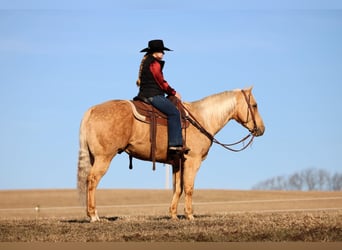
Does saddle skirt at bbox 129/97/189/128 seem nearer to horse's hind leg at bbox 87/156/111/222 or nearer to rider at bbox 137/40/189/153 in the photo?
rider at bbox 137/40/189/153

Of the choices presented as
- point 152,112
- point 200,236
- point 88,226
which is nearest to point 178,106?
point 152,112

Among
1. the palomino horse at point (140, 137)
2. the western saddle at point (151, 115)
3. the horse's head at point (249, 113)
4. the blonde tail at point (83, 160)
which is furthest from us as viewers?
the horse's head at point (249, 113)

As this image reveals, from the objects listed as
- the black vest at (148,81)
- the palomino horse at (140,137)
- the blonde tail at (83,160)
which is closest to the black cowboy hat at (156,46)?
the black vest at (148,81)

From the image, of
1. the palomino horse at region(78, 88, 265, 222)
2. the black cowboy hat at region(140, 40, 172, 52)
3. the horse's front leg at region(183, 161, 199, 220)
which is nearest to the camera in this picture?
the palomino horse at region(78, 88, 265, 222)

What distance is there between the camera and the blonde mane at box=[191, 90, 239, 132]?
16422 millimetres

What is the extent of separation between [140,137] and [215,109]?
201 cm

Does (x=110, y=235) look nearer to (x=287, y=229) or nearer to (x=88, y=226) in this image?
(x=88, y=226)

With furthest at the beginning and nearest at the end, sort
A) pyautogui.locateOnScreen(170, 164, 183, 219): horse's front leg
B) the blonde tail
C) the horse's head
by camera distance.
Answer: the horse's head
pyautogui.locateOnScreen(170, 164, 183, 219): horse's front leg
the blonde tail

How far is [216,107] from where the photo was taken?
650 inches

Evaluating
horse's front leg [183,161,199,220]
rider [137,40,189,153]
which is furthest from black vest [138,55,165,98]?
horse's front leg [183,161,199,220]

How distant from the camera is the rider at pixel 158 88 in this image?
15.3 metres

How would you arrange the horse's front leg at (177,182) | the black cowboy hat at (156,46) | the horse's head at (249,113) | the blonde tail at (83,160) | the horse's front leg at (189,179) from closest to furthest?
1. the blonde tail at (83,160)
2. the black cowboy hat at (156,46)
3. the horse's front leg at (189,179)
4. the horse's front leg at (177,182)
5. the horse's head at (249,113)

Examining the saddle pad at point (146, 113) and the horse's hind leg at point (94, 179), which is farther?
the saddle pad at point (146, 113)

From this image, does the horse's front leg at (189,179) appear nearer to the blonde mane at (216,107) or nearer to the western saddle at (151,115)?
the western saddle at (151,115)
